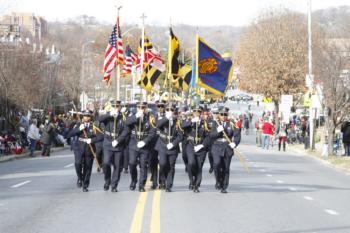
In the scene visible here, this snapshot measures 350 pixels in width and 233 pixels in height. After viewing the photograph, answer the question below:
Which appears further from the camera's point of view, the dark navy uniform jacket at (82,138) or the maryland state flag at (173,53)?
the maryland state flag at (173,53)

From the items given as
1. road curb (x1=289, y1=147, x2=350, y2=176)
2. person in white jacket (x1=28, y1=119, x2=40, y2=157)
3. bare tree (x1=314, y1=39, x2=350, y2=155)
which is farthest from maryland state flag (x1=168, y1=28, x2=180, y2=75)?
bare tree (x1=314, y1=39, x2=350, y2=155)

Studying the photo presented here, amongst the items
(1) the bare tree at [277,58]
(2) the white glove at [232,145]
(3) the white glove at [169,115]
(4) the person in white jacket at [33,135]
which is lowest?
(4) the person in white jacket at [33,135]

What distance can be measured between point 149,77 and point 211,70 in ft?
42.2

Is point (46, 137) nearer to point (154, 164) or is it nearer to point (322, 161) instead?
point (322, 161)

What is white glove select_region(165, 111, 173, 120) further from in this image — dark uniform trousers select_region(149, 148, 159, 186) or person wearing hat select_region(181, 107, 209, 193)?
dark uniform trousers select_region(149, 148, 159, 186)

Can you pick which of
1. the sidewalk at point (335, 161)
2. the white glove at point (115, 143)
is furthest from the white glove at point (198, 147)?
the sidewalk at point (335, 161)

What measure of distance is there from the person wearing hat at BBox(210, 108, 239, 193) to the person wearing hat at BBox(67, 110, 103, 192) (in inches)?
105

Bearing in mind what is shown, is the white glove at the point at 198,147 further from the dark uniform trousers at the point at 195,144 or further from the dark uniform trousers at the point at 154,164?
the dark uniform trousers at the point at 154,164

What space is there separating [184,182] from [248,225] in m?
8.55

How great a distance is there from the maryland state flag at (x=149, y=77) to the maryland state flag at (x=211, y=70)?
11420 millimetres

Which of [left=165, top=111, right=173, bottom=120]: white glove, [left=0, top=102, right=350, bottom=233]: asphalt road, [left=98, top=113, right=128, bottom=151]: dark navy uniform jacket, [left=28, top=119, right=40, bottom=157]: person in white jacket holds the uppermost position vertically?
[left=165, top=111, right=173, bottom=120]: white glove

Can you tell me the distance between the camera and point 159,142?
64.3 feet

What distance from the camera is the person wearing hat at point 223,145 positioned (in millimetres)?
19391

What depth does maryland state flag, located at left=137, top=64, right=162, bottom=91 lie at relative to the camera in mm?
35944
